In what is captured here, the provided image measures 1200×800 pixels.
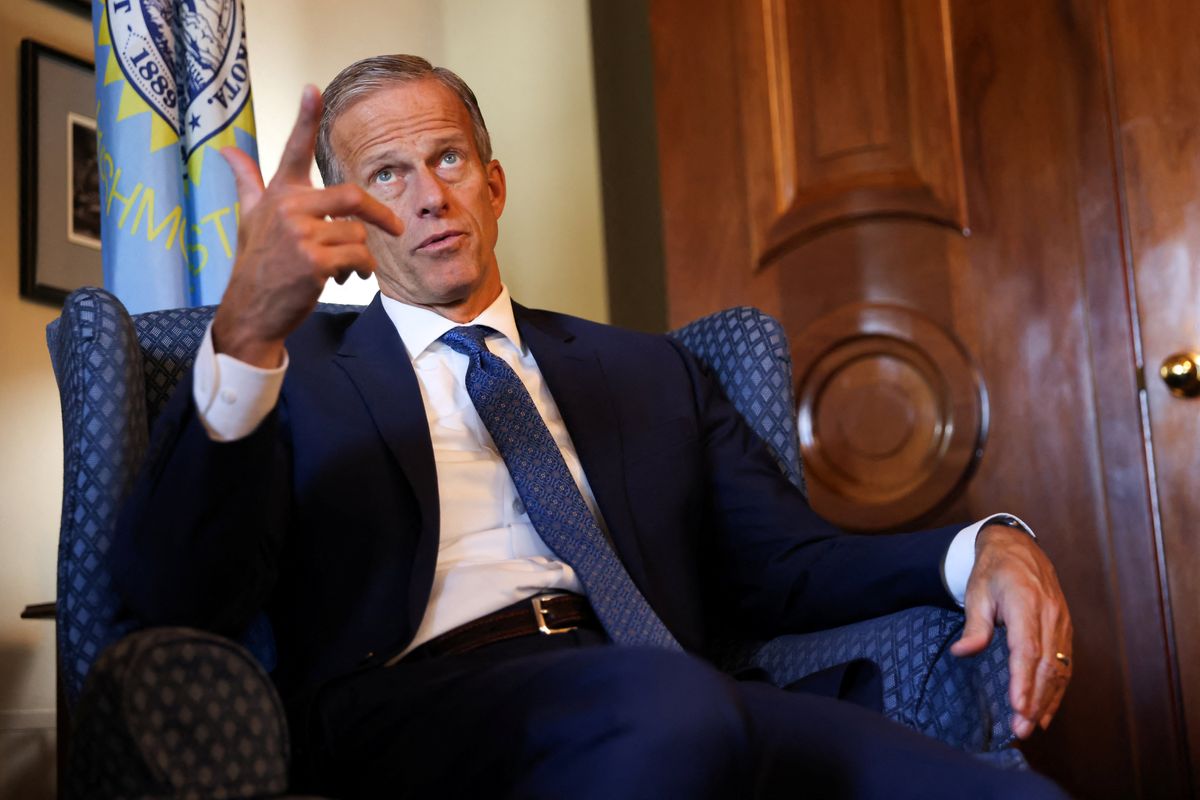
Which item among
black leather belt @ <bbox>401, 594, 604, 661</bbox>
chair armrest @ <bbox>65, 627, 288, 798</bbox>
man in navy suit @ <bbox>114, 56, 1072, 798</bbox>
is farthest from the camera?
black leather belt @ <bbox>401, 594, 604, 661</bbox>

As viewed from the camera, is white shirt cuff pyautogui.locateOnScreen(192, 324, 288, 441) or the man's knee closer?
the man's knee

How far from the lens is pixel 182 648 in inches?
33.9

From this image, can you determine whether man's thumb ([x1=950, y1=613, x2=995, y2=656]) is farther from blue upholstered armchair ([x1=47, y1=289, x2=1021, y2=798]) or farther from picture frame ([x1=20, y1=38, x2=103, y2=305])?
picture frame ([x1=20, y1=38, x2=103, y2=305])

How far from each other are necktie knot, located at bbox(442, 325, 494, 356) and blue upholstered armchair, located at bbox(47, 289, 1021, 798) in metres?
0.32

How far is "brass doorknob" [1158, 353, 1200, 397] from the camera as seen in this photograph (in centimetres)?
212

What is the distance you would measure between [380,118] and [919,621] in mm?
1003

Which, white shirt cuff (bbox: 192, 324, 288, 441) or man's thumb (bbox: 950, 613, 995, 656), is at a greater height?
white shirt cuff (bbox: 192, 324, 288, 441)

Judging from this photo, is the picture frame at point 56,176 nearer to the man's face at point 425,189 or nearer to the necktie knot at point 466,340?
the man's face at point 425,189

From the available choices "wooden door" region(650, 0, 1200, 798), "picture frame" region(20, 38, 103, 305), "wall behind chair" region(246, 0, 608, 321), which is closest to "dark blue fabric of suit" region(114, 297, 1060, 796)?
"wooden door" region(650, 0, 1200, 798)

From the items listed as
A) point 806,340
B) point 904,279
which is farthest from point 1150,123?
point 806,340

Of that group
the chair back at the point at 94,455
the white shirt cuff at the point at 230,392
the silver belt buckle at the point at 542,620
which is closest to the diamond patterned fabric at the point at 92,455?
the chair back at the point at 94,455

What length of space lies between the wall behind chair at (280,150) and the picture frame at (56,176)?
0.09 ft

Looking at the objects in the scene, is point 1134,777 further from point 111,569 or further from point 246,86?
point 246,86

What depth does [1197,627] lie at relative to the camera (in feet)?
6.95
